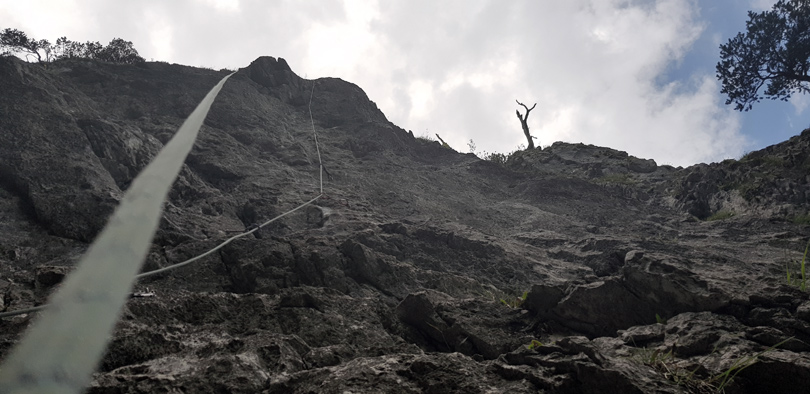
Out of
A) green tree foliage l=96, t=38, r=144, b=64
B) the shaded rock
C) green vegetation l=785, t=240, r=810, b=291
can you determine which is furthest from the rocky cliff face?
green tree foliage l=96, t=38, r=144, b=64

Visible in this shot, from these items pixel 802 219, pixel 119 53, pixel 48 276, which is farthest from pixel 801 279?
pixel 119 53

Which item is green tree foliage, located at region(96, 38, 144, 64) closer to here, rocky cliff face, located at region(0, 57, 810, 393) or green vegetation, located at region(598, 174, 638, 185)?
rocky cliff face, located at region(0, 57, 810, 393)

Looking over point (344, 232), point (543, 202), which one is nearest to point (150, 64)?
point (344, 232)

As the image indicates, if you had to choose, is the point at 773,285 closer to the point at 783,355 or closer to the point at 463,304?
the point at 783,355

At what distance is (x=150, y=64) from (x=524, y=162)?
10080mm

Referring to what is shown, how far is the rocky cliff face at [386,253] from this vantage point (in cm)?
280

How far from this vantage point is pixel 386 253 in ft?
21.1

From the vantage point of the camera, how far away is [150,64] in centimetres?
1151

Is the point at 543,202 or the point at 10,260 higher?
the point at 543,202

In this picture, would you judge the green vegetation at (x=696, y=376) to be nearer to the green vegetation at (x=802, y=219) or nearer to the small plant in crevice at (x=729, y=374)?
the small plant in crevice at (x=729, y=374)

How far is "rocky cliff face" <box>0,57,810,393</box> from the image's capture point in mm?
2799

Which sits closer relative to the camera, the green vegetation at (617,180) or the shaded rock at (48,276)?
the shaded rock at (48,276)

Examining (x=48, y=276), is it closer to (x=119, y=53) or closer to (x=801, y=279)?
(x=801, y=279)

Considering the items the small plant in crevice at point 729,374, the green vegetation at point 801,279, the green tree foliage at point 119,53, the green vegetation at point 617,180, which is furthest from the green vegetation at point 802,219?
the green tree foliage at point 119,53
